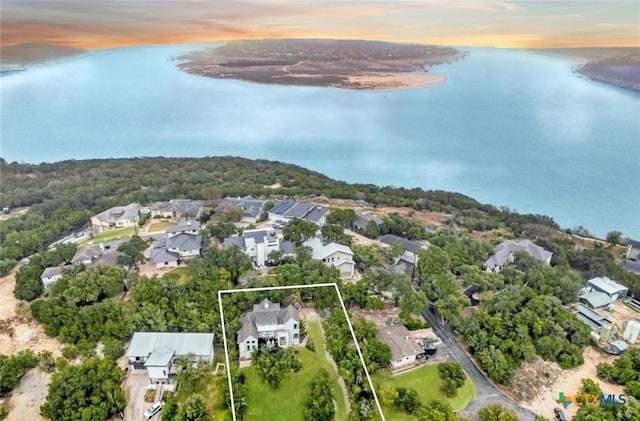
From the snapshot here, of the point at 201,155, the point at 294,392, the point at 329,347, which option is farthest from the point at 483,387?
the point at 201,155

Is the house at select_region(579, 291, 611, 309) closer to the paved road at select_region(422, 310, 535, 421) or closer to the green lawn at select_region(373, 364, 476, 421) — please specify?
the paved road at select_region(422, 310, 535, 421)

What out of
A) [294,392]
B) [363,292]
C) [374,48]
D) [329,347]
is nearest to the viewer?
[294,392]

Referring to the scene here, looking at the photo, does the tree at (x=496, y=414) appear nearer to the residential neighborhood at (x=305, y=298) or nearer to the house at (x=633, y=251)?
the residential neighborhood at (x=305, y=298)

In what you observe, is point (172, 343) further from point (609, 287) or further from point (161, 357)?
point (609, 287)

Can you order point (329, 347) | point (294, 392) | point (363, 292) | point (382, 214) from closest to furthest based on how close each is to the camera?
point (294, 392) → point (329, 347) → point (363, 292) → point (382, 214)

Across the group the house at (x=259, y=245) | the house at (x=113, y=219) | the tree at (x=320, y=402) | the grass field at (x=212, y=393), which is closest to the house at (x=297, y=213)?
the house at (x=259, y=245)

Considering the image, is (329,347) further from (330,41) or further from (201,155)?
(330,41)
